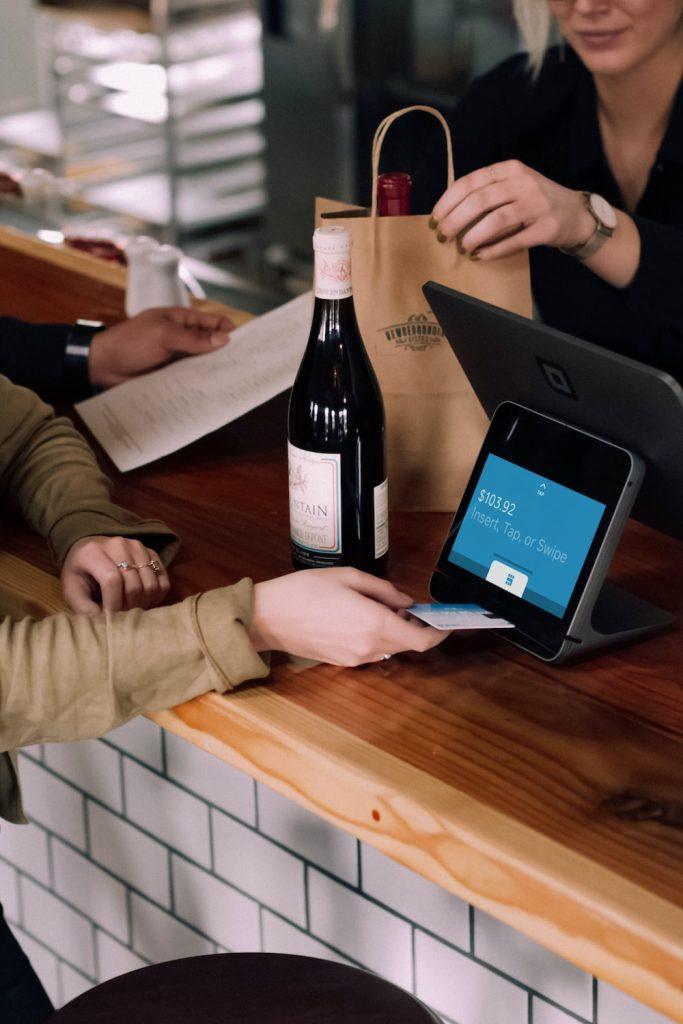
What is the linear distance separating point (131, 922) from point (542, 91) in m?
1.52

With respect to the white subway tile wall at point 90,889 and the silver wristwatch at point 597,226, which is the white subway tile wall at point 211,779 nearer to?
the white subway tile wall at point 90,889

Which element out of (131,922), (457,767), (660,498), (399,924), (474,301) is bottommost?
(131,922)

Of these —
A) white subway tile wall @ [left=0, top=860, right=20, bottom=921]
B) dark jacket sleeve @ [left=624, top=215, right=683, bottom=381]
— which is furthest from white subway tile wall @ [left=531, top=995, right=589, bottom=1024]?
white subway tile wall @ [left=0, top=860, right=20, bottom=921]

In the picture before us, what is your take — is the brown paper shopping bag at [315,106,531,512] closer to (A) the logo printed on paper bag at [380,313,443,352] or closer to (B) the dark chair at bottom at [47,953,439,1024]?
(A) the logo printed on paper bag at [380,313,443,352]

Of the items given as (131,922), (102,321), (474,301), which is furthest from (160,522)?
(131,922)

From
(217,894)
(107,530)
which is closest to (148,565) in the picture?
(107,530)

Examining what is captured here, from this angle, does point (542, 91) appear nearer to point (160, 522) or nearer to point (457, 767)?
point (160, 522)

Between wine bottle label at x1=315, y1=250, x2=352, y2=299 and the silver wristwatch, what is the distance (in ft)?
1.50

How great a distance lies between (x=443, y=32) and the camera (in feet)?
13.0

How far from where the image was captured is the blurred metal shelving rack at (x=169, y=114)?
4.80 meters

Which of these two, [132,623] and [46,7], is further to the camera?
[46,7]

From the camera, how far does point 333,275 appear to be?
118 cm

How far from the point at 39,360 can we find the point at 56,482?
14.6 inches

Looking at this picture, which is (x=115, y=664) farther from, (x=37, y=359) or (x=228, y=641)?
(x=37, y=359)
